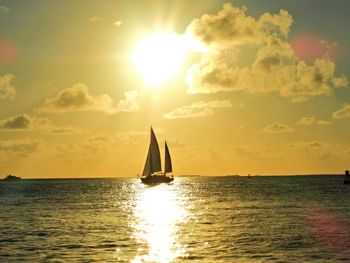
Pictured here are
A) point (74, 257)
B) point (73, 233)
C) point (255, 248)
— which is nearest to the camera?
point (74, 257)

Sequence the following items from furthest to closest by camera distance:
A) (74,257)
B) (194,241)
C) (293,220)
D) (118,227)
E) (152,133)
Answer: (152,133)
(293,220)
(118,227)
(194,241)
(74,257)

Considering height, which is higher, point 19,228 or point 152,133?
point 152,133

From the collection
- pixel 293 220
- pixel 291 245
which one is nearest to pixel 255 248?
pixel 291 245

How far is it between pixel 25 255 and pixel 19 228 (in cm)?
2150

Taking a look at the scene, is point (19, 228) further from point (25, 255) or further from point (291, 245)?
point (291, 245)

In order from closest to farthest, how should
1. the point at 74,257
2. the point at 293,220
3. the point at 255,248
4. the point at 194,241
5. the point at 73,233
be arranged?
the point at 74,257 → the point at 255,248 → the point at 194,241 → the point at 73,233 → the point at 293,220

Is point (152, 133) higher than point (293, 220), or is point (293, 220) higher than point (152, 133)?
point (152, 133)

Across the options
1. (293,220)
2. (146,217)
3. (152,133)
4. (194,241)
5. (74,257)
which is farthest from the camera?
(152,133)

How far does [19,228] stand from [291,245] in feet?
108

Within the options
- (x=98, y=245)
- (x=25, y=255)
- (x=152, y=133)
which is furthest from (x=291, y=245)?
(x=152, y=133)

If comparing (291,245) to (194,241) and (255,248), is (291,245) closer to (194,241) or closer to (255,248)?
(255,248)

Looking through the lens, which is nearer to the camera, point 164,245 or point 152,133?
point 164,245

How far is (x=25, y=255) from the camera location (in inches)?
1692

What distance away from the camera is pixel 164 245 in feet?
155
